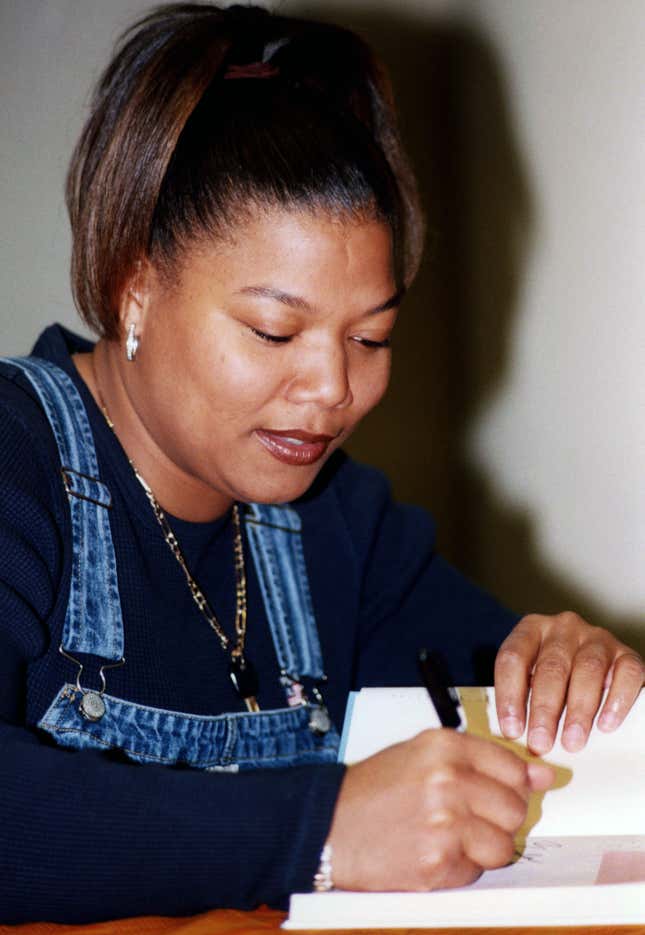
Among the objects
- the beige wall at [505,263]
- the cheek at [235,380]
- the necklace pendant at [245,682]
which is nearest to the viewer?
the cheek at [235,380]

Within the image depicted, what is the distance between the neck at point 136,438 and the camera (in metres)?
1.13

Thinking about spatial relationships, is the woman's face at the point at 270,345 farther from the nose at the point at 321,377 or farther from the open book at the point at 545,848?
the open book at the point at 545,848

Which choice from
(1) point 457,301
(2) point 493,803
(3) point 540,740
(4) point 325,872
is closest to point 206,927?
(4) point 325,872

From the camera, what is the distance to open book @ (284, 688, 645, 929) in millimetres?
664

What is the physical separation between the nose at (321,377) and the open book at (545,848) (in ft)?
0.79

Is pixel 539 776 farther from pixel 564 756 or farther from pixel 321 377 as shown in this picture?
pixel 321 377

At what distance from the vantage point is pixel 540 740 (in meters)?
0.88

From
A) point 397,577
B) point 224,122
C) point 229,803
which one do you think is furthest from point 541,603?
point 229,803

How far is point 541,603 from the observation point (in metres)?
1.79

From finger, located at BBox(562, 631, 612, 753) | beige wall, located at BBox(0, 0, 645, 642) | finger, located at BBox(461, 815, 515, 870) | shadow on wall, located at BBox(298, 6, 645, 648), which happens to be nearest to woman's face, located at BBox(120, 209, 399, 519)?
finger, located at BBox(562, 631, 612, 753)

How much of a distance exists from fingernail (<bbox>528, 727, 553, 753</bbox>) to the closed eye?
362mm

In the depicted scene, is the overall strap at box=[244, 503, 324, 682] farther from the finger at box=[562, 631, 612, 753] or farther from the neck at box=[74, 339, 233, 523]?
the finger at box=[562, 631, 612, 753]

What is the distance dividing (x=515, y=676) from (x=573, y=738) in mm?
87

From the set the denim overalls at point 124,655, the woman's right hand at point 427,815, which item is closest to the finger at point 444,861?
the woman's right hand at point 427,815
